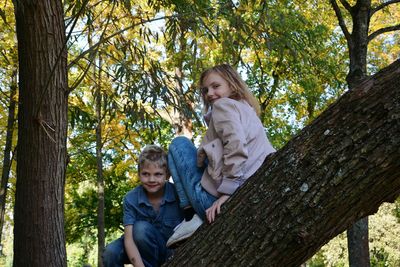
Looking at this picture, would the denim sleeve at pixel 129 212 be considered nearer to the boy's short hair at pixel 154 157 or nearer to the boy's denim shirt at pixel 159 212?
the boy's denim shirt at pixel 159 212

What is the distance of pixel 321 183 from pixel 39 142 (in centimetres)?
299

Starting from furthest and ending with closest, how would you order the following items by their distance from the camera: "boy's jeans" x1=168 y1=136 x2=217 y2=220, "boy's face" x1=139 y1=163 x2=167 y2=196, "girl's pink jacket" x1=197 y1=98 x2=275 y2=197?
"boy's face" x1=139 y1=163 x2=167 y2=196
"boy's jeans" x1=168 y1=136 x2=217 y2=220
"girl's pink jacket" x1=197 y1=98 x2=275 y2=197

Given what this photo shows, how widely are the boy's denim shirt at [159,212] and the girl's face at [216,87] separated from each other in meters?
0.59

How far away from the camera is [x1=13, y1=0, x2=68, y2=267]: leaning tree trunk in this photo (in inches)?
182

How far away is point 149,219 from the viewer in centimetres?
338

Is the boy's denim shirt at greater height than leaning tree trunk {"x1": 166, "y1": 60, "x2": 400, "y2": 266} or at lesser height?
greater

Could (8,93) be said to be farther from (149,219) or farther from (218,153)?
(218,153)

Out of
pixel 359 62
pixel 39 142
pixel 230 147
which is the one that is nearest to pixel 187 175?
pixel 230 147

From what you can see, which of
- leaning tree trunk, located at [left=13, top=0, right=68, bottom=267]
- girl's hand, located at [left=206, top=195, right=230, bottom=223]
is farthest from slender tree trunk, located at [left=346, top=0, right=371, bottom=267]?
girl's hand, located at [left=206, top=195, right=230, bottom=223]

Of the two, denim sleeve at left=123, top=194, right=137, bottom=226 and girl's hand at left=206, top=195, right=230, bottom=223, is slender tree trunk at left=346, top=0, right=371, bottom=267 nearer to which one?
denim sleeve at left=123, top=194, right=137, bottom=226

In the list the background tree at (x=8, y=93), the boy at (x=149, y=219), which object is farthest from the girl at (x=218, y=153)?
the background tree at (x=8, y=93)

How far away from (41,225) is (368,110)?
10.4 ft

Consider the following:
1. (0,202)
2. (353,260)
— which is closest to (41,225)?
(353,260)

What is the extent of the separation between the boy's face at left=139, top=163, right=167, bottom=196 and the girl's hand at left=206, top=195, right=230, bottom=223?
0.64 m
